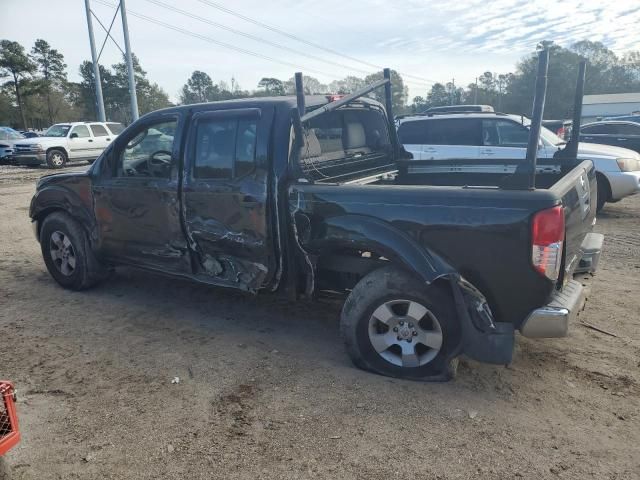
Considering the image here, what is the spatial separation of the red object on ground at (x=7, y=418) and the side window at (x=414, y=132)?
26.3 feet

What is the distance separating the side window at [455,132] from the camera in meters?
8.75

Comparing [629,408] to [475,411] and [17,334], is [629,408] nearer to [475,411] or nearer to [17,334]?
[475,411]

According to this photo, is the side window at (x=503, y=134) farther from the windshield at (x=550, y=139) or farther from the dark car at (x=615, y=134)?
the dark car at (x=615, y=134)

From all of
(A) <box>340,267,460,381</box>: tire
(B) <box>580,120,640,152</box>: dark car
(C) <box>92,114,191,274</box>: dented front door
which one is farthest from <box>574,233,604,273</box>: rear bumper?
(B) <box>580,120,640,152</box>: dark car

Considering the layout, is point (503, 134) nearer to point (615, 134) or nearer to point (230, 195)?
point (230, 195)

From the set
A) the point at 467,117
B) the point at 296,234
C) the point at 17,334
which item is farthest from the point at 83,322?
the point at 467,117

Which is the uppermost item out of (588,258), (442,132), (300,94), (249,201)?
(300,94)

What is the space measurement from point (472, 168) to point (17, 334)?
4.39 meters

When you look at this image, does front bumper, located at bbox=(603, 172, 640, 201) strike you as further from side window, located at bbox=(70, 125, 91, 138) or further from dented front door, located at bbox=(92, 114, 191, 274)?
side window, located at bbox=(70, 125, 91, 138)

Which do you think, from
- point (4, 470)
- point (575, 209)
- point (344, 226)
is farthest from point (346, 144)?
point (4, 470)

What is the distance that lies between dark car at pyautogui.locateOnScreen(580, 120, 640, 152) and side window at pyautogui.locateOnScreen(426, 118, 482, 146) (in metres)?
5.39

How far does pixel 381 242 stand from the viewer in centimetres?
324

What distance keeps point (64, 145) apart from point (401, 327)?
20.0 m

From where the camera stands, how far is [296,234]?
3654 mm
